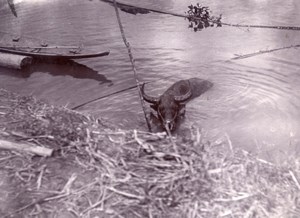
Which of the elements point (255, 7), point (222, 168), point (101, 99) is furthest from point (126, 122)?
point (255, 7)

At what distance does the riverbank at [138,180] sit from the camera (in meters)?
3.81

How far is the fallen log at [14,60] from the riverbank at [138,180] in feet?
26.2

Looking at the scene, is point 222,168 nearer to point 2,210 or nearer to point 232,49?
point 2,210

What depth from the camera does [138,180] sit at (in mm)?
4125

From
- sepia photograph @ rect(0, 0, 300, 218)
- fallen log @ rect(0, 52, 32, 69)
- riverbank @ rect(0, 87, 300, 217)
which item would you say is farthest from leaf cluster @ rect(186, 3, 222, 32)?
fallen log @ rect(0, 52, 32, 69)

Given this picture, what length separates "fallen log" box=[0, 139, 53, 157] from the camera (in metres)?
4.63

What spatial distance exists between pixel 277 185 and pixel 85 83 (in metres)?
8.63

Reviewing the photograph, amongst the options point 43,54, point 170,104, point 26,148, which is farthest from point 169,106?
point 43,54

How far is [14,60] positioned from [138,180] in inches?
393

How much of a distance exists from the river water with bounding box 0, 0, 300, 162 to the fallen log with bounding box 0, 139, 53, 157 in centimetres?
291

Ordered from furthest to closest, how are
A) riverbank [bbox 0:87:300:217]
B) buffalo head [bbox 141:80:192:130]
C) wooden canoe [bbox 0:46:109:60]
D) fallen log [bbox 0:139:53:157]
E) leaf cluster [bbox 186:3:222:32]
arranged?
1. wooden canoe [bbox 0:46:109:60]
2. leaf cluster [bbox 186:3:222:32]
3. buffalo head [bbox 141:80:192:130]
4. fallen log [bbox 0:139:53:157]
5. riverbank [bbox 0:87:300:217]

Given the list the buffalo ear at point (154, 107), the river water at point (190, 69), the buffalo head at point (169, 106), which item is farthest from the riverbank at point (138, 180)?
the buffalo ear at point (154, 107)

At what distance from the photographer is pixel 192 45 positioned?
14117 millimetres

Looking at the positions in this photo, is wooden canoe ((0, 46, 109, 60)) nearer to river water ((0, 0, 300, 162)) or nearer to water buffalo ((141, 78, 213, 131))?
river water ((0, 0, 300, 162))
